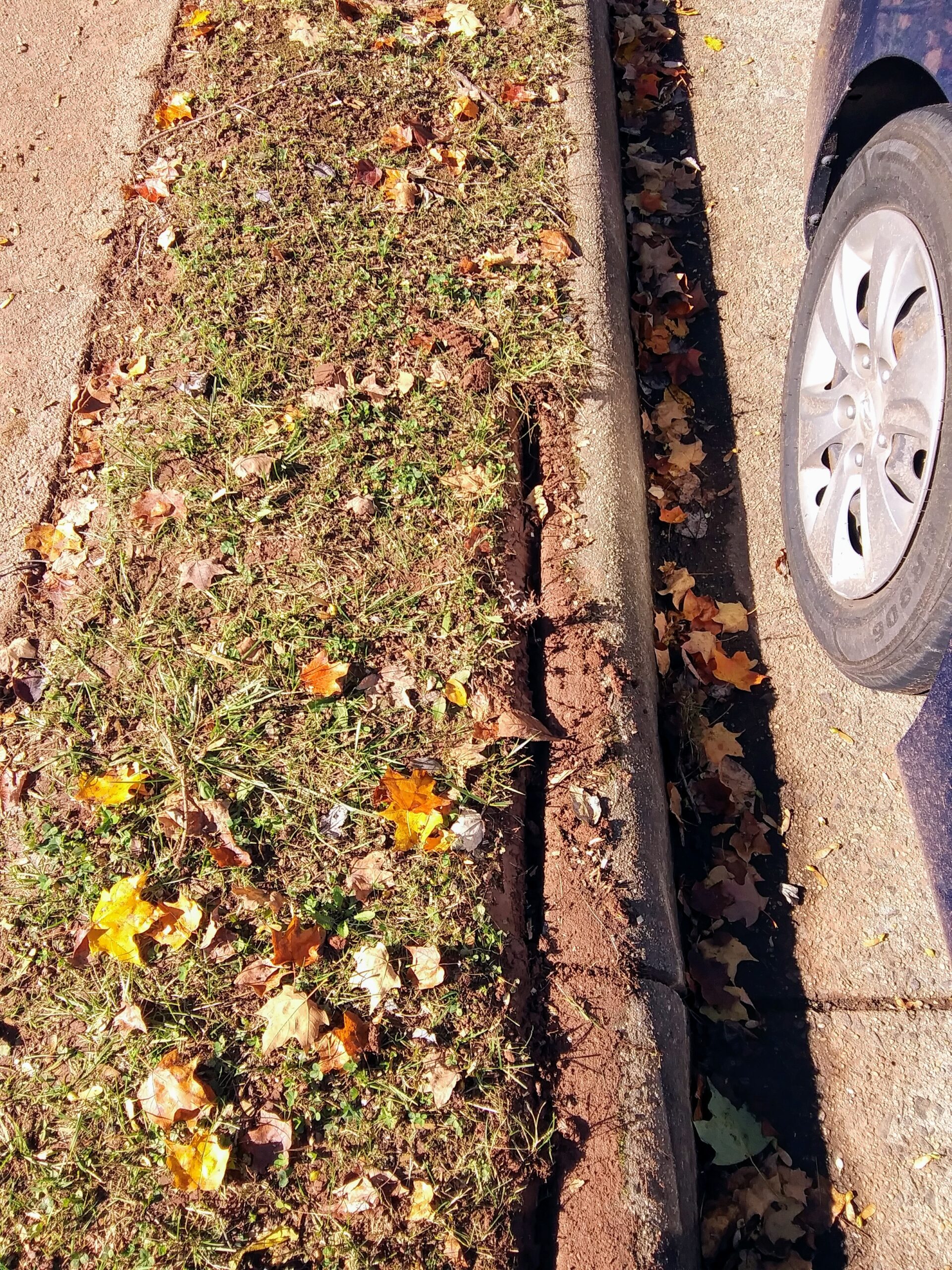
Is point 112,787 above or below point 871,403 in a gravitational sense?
below

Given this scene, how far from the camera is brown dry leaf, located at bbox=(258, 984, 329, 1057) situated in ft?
7.07

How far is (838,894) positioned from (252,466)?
222 cm

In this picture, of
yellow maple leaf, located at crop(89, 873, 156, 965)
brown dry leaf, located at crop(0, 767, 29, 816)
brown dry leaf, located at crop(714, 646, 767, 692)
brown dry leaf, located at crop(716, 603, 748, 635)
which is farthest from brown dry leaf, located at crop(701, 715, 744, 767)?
brown dry leaf, located at crop(0, 767, 29, 816)

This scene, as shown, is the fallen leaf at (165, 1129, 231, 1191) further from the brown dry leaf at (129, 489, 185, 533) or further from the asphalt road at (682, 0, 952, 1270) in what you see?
the brown dry leaf at (129, 489, 185, 533)

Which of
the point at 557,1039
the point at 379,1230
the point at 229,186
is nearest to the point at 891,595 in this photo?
the point at 557,1039

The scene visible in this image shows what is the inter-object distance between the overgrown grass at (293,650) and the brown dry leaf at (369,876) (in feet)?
0.10

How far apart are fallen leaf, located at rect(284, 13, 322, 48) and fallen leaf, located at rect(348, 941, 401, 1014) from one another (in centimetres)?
385

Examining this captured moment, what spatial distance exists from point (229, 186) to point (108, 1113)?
10.7 feet

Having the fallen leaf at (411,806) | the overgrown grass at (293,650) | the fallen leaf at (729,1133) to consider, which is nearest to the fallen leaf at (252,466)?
the overgrown grass at (293,650)

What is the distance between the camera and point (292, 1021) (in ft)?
7.12

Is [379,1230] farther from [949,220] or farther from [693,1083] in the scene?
[949,220]

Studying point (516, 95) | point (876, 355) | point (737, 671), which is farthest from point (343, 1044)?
point (516, 95)

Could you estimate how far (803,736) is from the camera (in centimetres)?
279

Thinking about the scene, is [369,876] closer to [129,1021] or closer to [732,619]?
[129,1021]
